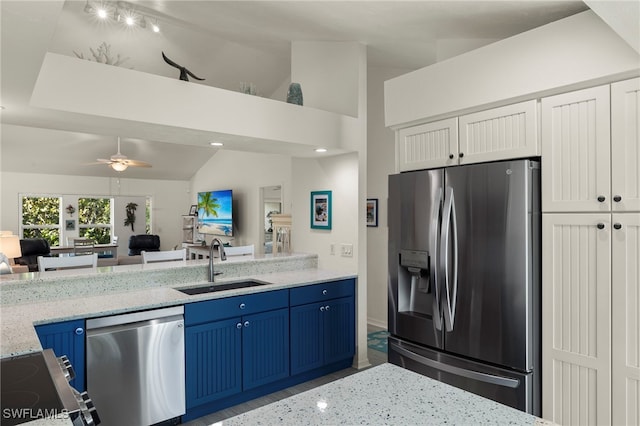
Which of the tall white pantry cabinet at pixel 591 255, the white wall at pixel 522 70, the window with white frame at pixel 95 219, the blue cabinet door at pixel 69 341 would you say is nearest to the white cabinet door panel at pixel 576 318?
the tall white pantry cabinet at pixel 591 255

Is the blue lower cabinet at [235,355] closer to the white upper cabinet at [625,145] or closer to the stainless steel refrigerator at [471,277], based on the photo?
the stainless steel refrigerator at [471,277]

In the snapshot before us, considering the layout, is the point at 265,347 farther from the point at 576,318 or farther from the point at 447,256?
the point at 576,318

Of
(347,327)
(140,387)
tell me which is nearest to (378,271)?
(347,327)

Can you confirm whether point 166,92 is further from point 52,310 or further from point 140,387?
point 140,387

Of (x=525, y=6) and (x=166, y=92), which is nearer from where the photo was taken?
(x=525, y=6)

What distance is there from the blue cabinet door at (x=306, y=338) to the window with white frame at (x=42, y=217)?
774 cm

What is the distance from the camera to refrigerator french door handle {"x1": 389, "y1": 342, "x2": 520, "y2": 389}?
2.21 m

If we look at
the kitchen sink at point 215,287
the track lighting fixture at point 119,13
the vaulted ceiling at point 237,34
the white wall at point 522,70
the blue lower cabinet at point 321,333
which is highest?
the track lighting fixture at point 119,13

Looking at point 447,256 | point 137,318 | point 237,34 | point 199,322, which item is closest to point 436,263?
point 447,256

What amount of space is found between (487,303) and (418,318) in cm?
51

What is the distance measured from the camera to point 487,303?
7.47 feet

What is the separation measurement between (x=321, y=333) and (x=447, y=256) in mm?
1493

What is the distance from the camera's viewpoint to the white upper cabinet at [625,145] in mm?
1865

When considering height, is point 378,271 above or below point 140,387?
above
